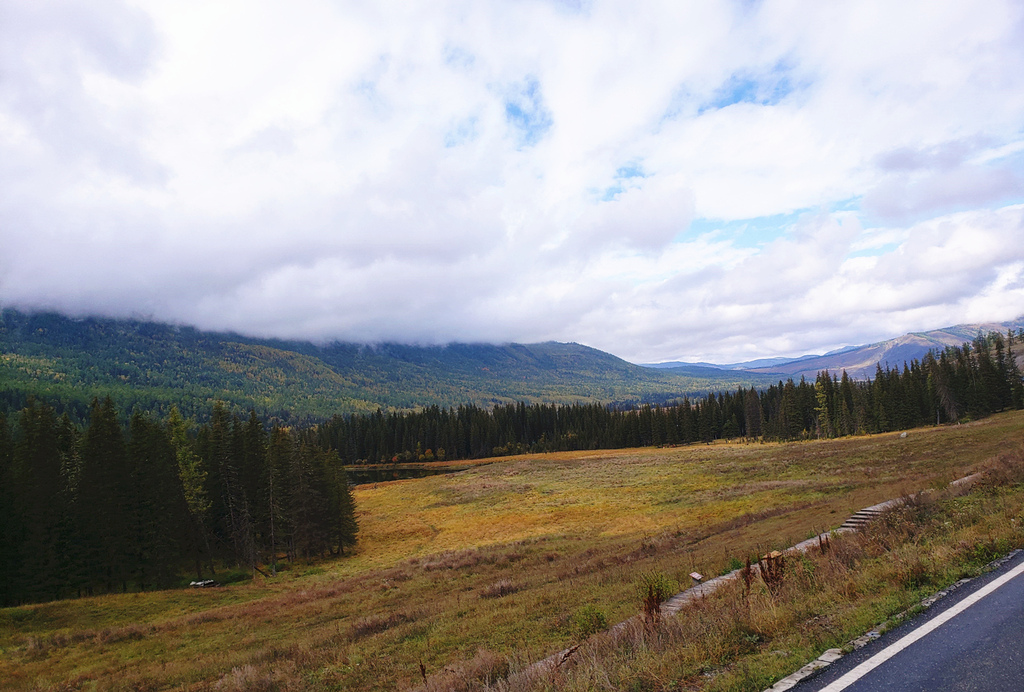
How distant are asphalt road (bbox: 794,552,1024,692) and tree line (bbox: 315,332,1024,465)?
106870 mm

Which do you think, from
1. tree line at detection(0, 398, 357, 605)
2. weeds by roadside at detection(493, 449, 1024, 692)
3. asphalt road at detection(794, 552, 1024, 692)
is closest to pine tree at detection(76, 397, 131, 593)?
tree line at detection(0, 398, 357, 605)

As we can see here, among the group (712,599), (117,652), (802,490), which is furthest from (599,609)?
(802,490)

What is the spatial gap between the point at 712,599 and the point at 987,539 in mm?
5702

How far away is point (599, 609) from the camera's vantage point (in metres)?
14.1

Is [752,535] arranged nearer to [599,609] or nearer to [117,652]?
[599,609]

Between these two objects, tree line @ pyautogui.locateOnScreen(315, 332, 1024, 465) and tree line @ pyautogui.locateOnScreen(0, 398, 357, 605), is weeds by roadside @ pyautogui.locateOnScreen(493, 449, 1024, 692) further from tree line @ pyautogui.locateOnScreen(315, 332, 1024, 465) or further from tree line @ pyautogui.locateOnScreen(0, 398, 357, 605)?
tree line @ pyautogui.locateOnScreen(315, 332, 1024, 465)

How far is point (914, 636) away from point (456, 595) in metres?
18.0

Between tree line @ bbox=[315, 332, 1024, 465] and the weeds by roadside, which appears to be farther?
tree line @ bbox=[315, 332, 1024, 465]

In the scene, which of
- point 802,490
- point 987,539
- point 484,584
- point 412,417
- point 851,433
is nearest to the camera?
point 987,539

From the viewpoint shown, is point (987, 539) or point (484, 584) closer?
point (987, 539)

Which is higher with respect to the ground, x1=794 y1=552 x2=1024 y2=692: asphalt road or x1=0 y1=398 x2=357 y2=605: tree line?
x1=794 y1=552 x2=1024 y2=692: asphalt road

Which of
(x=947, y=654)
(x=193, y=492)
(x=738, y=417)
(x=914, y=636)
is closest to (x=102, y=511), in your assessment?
(x=193, y=492)

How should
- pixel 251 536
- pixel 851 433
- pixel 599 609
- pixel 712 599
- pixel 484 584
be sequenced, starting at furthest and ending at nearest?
pixel 851 433, pixel 251 536, pixel 484 584, pixel 599 609, pixel 712 599

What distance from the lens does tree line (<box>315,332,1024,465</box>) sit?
3622 inches
